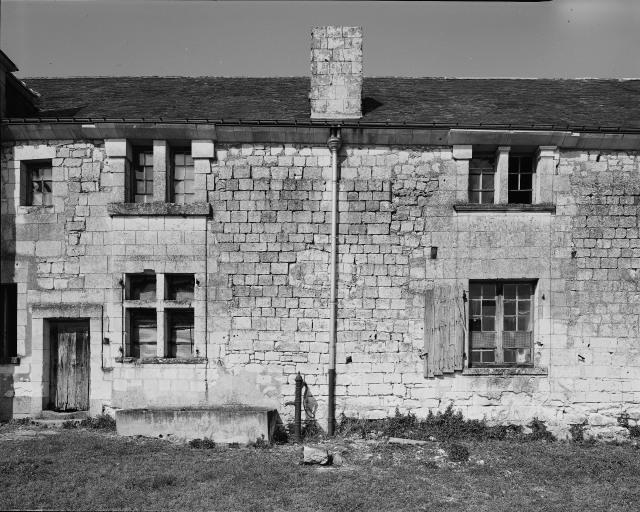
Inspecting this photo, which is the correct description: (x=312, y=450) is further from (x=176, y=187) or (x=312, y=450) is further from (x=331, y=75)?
(x=331, y=75)

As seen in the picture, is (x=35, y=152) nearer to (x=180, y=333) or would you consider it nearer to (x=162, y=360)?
(x=180, y=333)

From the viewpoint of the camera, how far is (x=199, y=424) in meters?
8.46

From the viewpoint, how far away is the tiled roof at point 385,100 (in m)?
9.68

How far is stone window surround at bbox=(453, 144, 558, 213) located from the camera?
30.6ft

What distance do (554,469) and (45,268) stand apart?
9.01 metres

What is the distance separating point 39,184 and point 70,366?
3438mm

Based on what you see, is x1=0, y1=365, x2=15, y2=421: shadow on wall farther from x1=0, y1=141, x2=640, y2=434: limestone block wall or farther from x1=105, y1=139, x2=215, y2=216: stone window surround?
x1=105, y1=139, x2=215, y2=216: stone window surround

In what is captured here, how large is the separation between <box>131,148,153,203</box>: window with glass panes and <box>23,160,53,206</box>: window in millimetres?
1571

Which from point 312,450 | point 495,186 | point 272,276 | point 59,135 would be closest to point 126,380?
point 272,276

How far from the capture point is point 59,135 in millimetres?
9430

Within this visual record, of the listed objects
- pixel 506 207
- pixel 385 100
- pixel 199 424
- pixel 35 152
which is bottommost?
pixel 199 424

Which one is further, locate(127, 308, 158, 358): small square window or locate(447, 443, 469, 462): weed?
locate(127, 308, 158, 358): small square window

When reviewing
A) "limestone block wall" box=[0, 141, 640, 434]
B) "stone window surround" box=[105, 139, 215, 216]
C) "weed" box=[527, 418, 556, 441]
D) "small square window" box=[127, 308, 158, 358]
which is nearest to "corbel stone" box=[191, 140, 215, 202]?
"stone window surround" box=[105, 139, 215, 216]

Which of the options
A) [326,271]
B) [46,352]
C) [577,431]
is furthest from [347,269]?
[46,352]
